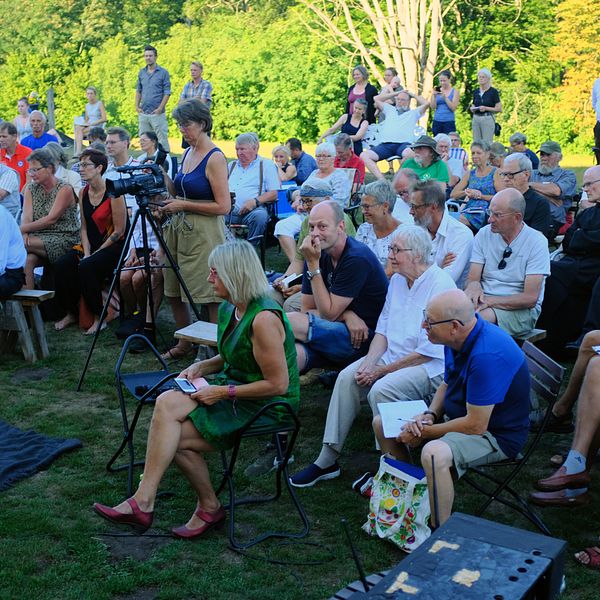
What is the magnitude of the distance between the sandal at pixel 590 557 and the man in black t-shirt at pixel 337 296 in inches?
68.8

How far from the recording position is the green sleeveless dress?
3967mm

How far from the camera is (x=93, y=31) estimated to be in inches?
1217

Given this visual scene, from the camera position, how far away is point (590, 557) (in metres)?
3.65

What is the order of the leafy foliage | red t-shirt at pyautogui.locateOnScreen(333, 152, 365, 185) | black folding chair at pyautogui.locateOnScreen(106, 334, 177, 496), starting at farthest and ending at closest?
the leafy foliage, red t-shirt at pyautogui.locateOnScreen(333, 152, 365, 185), black folding chair at pyautogui.locateOnScreen(106, 334, 177, 496)

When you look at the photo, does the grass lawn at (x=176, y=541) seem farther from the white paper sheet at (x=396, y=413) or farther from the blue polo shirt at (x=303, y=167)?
the blue polo shirt at (x=303, y=167)

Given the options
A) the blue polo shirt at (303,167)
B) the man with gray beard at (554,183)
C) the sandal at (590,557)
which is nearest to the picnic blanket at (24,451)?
the sandal at (590,557)

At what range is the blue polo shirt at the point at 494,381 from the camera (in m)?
3.62

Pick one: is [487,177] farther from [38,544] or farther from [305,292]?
[38,544]

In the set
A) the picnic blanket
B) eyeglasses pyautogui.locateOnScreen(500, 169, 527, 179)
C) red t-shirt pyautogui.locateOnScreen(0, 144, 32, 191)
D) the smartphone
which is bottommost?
the picnic blanket

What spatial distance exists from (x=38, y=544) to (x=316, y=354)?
1854 millimetres

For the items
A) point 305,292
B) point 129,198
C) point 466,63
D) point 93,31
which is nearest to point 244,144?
point 129,198

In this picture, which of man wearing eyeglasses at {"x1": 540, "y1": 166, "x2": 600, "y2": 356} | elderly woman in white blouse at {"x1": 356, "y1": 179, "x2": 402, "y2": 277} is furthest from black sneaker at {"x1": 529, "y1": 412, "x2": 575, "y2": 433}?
elderly woman in white blouse at {"x1": 356, "y1": 179, "x2": 402, "y2": 277}

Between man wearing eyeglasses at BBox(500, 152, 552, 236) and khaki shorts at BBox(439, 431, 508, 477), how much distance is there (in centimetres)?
313

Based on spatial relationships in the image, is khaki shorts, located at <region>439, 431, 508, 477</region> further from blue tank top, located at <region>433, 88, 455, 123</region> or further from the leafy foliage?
the leafy foliage
